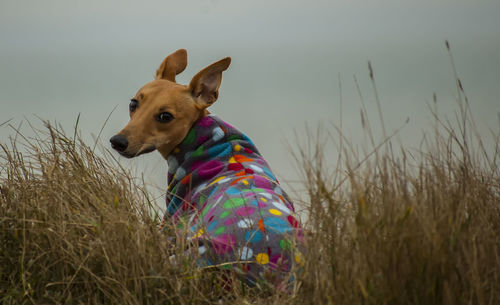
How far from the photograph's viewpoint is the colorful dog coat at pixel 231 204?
11.0 feet

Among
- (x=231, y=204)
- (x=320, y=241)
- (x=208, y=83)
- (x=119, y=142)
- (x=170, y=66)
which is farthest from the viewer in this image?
(x=170, y=66)

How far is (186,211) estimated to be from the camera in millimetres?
4160

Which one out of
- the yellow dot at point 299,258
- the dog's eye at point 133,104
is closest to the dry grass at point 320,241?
the yellow dot at point 299,258

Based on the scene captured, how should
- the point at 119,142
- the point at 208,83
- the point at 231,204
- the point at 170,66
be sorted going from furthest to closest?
the point at 170,66, the point at 208,83, the point at 119,142, the point at 231,204

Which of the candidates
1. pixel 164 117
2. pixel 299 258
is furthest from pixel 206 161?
pixel 299 258

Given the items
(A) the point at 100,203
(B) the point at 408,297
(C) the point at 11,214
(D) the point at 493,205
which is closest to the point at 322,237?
(B) the point at 408,297

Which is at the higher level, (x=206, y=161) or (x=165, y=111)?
(x=165, y=111)

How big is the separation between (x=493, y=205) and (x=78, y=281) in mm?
2384

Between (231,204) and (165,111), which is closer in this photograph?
(231,204)

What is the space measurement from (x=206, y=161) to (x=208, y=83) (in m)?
0.72

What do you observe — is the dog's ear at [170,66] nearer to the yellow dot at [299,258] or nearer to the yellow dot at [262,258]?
the yellow dot at [262,258]

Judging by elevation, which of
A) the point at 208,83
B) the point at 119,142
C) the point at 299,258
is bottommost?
the point at 299,258

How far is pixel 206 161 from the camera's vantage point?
450 cm

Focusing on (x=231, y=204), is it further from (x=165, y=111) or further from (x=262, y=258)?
(x=165, y=111)
